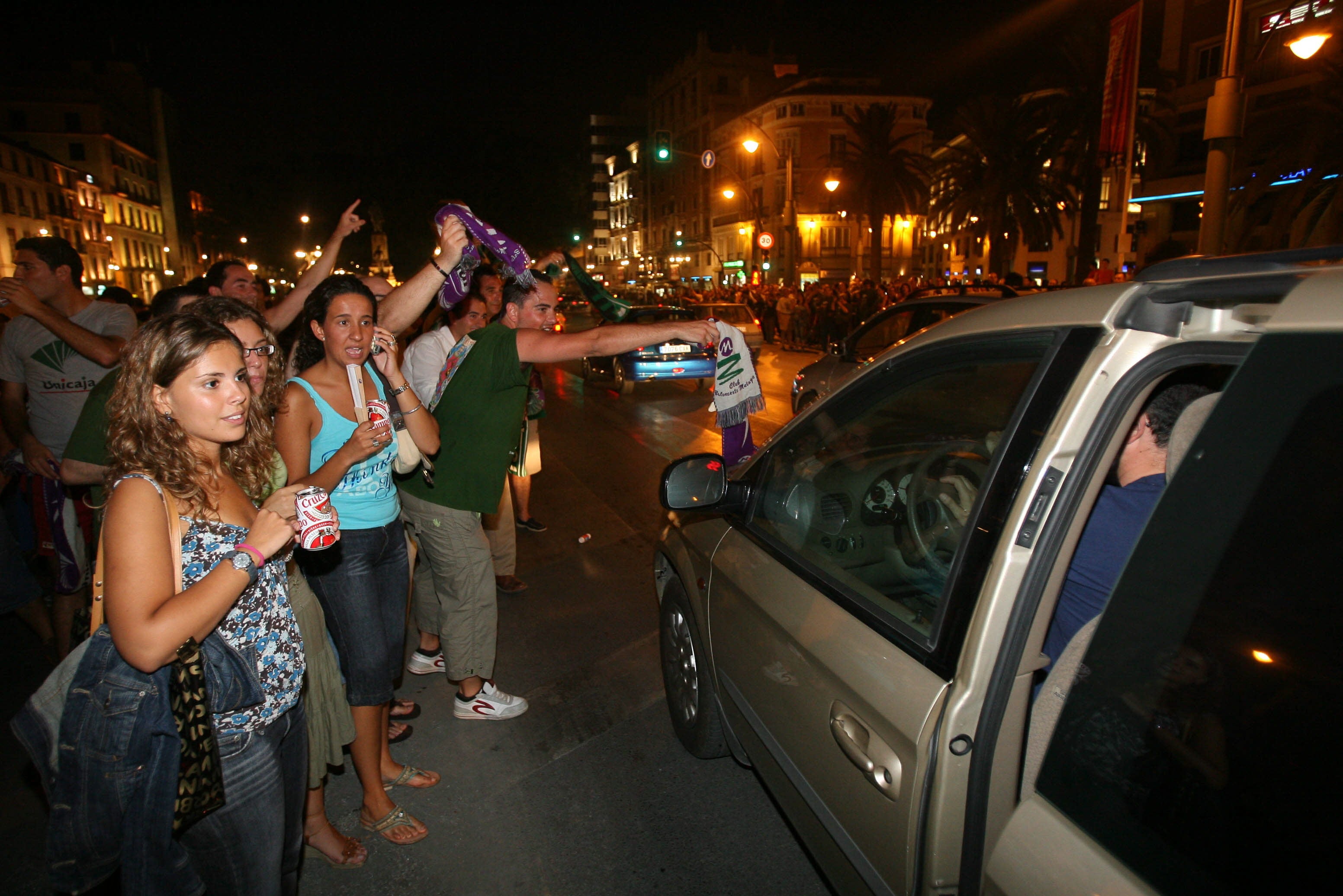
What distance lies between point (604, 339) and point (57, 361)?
3.15 m

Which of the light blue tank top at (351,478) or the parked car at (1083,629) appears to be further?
the light blue tank top at (351,478)

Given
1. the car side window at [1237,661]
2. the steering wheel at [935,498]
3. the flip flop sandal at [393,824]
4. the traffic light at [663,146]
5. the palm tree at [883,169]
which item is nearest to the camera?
the car side window at [1237,661]

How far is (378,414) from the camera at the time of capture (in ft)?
8.63

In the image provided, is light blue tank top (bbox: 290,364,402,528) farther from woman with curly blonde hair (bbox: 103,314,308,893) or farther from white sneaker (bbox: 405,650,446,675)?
white sneaker (bbox: 405,650,446,675)

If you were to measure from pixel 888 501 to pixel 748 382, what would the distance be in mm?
1107

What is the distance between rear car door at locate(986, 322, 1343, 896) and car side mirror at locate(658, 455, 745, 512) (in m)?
1.55

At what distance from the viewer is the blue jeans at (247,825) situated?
1.81 m

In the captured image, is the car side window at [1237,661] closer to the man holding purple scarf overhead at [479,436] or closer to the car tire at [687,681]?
the car tire at [687,681]

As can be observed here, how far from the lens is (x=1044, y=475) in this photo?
144cm

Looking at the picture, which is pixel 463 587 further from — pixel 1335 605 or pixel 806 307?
pixel 806 307

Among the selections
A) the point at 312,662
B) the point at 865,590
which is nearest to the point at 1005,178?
the point at 865,590

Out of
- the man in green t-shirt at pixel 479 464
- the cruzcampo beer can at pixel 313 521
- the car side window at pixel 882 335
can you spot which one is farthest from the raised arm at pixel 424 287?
the car side window at pixel 882 335

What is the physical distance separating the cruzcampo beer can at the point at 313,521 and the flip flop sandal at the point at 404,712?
2179 millimetres

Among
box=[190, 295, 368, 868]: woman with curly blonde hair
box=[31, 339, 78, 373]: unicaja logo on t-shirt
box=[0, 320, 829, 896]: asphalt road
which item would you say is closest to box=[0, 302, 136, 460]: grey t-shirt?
box=[31, 339, 78, 373]: unicaja logo on t-shirt
